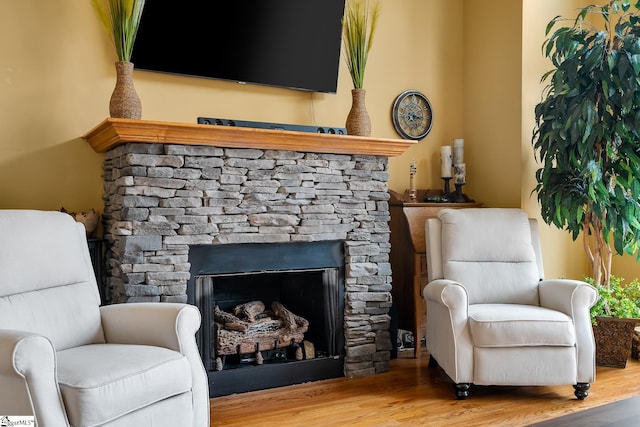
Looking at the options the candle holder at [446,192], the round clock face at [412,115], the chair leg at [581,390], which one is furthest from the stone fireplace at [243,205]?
the chair leg at [581,390]

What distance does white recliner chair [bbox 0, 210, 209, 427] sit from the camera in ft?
5.73

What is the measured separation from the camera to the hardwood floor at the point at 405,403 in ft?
8.61

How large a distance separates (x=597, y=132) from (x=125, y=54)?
106 inches

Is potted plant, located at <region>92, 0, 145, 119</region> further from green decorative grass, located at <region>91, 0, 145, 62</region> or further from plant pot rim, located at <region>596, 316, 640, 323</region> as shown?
plant pot rim, located at <region>596, 316, 640, 323</region>

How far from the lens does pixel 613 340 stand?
3420 mm

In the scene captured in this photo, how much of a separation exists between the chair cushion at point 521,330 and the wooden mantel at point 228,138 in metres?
1.14

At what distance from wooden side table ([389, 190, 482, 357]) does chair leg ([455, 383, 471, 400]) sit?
0.84 metres

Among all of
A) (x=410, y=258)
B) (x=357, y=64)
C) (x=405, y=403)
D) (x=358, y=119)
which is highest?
(x=357, y=64)

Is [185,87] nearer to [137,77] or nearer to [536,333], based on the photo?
[137,77]

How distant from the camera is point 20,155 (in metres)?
2.98

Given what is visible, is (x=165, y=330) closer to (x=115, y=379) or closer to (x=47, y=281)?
(x=115, y=379)

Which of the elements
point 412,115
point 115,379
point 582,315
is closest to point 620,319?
point 582,315

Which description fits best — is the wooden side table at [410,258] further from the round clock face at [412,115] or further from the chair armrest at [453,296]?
the chair armrest at [453,296]

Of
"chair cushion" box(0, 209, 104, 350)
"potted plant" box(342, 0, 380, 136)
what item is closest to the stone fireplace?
"potted plant" box(342, 0, 380, 136)
